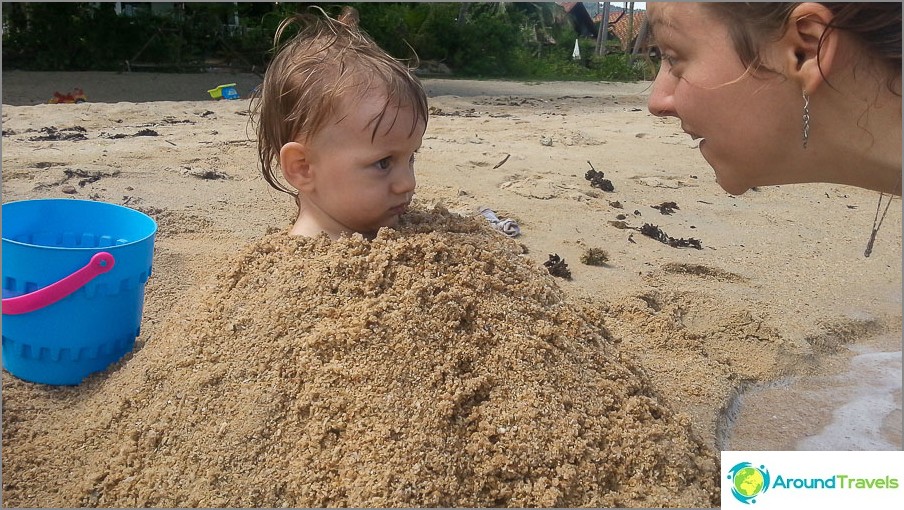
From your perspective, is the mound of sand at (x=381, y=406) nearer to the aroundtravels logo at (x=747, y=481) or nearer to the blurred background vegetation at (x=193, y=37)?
the aroundtravels logo at (x=747, y=481)

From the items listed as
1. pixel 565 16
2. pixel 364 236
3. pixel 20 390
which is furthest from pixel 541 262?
pixel 565 16

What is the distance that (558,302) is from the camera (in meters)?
2.04

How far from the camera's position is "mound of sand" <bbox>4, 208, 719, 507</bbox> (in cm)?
163

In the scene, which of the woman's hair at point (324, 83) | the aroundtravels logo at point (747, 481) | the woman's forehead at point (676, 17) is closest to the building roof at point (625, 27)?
the woman's forehead at point (676, 17)

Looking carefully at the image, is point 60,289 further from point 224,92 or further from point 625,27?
point 625,27

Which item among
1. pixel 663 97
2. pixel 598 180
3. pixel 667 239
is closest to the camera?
pixel 663 97

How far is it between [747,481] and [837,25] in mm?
971

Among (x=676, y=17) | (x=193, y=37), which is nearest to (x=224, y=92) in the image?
(x=193, y=37)

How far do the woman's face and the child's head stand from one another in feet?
2.24

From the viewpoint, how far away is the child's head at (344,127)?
198 cm

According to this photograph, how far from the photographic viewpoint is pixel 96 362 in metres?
2.34

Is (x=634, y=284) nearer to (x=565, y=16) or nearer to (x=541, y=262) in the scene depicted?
(x=541, y=262)

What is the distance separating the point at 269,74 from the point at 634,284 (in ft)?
6.42

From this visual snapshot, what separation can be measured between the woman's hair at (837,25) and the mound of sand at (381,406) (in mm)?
783
